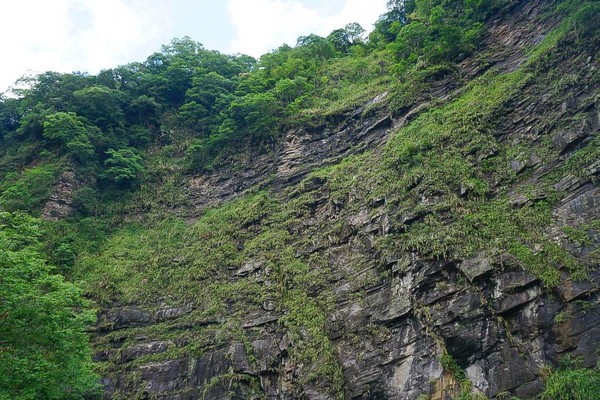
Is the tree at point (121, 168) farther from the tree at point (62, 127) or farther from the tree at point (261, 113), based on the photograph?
the tree at point (261, 113)

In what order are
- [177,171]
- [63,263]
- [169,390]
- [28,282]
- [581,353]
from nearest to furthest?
1. [581,353]
2. [28,282]
3. [169,390]
4. [63,263]
5. [177,171]

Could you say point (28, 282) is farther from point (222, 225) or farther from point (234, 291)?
point (222, 225)

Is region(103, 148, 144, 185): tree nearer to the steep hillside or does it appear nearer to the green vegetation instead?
the steep hillside

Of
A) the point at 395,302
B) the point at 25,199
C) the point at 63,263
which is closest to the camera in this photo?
the point at 395,302

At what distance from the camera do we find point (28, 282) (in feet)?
34.2

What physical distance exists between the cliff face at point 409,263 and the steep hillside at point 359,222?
0.06 metres

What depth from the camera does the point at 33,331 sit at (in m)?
9.98

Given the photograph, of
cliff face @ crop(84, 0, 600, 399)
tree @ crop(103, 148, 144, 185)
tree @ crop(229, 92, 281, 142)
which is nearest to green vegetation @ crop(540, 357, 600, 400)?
cliff face @ crop(84, 0, 600, 399)

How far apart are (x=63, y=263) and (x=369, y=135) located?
14.2m

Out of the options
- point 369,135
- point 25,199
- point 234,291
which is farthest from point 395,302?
point 25,199

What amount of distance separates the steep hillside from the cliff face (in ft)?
0.18

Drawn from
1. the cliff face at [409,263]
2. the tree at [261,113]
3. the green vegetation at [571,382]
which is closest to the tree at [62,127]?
the cliff face at [409,263]

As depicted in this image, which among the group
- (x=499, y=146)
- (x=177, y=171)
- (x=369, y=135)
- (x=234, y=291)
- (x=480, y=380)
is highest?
(x=177, y=171)

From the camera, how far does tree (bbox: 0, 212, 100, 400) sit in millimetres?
9430
